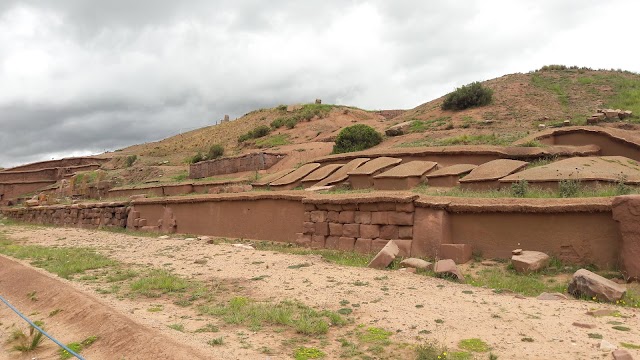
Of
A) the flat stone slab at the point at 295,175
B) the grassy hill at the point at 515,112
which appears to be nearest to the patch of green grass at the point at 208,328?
the flat stone slab at the point at 295,175

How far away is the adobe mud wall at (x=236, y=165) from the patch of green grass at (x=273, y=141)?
22.8 feet

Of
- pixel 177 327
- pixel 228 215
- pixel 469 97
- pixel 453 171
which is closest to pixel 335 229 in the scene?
pixel 453 171

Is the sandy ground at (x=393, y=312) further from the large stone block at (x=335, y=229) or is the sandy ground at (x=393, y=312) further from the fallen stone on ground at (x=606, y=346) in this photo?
the large stone block at (x=335, y=229)

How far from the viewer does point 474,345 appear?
15.1 feet

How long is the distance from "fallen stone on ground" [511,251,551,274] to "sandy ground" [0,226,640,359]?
1070 mm

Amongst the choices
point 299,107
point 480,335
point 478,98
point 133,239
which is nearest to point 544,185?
point 480,335

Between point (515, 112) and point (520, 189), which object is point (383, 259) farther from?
point (515, 112)

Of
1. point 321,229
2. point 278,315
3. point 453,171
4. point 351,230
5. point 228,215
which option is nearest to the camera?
point 278,315

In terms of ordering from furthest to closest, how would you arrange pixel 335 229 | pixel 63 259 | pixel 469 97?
pixel 469 97 < pixel 63 259 < pixel 335 229

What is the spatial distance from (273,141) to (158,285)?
88.4ft

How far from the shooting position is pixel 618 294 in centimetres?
607

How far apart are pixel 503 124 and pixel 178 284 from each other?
16586 mm

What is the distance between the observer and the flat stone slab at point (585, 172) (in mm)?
9680

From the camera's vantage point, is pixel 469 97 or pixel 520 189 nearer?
pixel 520 189
